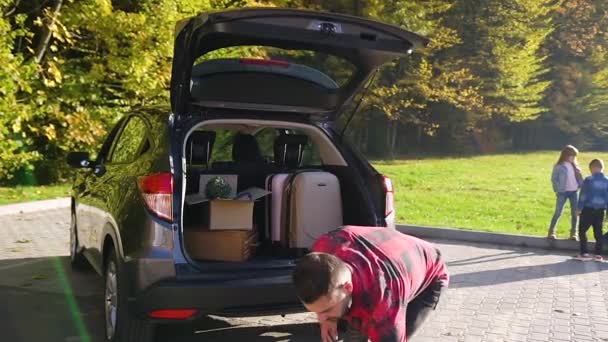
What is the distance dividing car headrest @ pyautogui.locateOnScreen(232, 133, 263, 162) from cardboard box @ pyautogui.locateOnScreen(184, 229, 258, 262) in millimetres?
1365

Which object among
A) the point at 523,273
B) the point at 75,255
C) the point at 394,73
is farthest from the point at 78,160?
the point at 394,73

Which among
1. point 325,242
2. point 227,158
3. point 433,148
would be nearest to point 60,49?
point 227,158

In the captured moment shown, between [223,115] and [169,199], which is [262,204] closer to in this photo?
[223,115]

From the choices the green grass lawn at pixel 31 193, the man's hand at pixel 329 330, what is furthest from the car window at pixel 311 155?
the green grass lawn at pixel 31 193

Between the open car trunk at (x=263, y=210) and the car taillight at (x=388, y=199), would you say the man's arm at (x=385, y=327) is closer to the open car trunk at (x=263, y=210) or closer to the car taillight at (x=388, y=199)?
the open car trunk at (x=263, y=210)

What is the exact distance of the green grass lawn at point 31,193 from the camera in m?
12.2

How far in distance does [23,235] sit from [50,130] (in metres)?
4.77

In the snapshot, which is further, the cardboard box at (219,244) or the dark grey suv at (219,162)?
the cardboard box at (219,244)

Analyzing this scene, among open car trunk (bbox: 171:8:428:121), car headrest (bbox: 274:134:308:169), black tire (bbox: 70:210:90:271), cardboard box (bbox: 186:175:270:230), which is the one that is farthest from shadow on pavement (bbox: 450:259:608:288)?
black tire (bbox: 70:210:90:271)

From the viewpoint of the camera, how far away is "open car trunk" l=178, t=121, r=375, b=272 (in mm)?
4383

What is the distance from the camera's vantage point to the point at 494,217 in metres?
11.8

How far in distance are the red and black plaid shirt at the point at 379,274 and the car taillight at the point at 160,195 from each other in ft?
4.46

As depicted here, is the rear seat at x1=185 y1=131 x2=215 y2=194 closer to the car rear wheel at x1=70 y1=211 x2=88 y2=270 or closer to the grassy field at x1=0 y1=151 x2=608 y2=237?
the car rear wheel at x1=70 y1=211 x2=88 y2=270

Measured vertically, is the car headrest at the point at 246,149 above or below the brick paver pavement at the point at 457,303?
above
